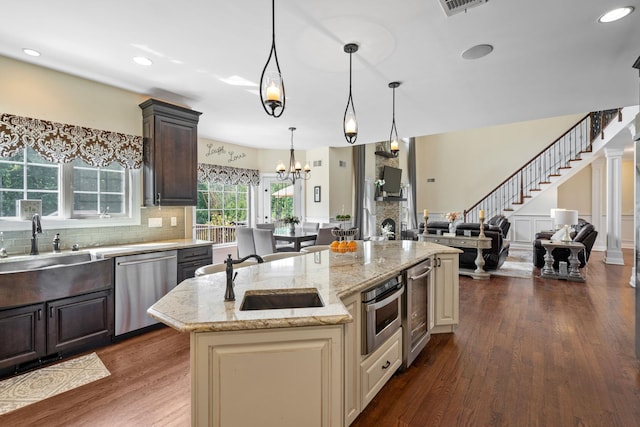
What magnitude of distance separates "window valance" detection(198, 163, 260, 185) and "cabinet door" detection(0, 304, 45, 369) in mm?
3616

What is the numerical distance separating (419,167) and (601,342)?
350 inches

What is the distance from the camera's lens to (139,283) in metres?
3.18

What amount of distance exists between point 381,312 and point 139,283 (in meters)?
2.58

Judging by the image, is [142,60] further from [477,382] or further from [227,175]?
[477,382]

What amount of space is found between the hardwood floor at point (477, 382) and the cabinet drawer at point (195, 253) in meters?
0.84

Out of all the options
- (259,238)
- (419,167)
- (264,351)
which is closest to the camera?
(264,351)

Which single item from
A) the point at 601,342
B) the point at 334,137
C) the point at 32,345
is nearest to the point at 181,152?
the point at 32,345

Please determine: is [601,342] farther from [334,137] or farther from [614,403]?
[334,137]

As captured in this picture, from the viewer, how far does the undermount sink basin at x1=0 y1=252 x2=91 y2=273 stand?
262cm

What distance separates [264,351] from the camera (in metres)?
1.27

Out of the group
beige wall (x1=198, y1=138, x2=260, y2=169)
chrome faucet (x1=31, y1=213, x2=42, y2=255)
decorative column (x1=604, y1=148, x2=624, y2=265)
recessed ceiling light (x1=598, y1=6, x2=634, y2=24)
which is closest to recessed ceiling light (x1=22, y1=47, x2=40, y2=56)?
chrome faucet (x1=31, y1=213, x2=42, y2=255)

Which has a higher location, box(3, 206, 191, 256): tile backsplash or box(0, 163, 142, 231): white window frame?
box(0, 163, 142, 231): white window frame

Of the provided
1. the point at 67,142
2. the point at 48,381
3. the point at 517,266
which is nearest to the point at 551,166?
the point at 517,266

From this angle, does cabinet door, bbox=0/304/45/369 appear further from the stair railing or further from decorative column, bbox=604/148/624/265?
the stair railing
